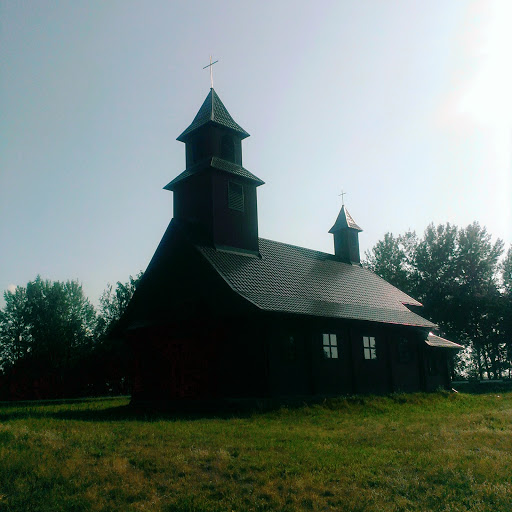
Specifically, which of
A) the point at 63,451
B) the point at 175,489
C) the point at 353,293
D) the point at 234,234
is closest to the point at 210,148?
the point at 234,234

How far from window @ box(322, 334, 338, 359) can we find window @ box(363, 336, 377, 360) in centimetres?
253

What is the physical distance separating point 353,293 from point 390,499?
2081 centimetres

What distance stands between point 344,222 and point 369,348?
11.8 meters

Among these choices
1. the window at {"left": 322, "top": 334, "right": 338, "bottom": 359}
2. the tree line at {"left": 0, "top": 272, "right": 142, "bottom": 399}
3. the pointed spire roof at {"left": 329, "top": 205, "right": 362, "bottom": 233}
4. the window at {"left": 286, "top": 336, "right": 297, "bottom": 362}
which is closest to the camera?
the window at {"left": 286, "top": 336, "right": 297, "bottom": 362}

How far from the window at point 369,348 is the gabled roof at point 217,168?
373 inches

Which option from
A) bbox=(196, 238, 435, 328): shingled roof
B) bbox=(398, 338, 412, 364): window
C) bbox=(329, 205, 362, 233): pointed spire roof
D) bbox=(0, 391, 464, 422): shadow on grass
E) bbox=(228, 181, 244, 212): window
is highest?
bbox=(329, 205, 362, 233): pointed spire roof

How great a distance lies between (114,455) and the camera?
9.82 m

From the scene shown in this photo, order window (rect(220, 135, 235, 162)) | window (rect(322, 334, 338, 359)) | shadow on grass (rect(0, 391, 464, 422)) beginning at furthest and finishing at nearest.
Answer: window (rect(220, 135, 235, 162)) < window (rect(322, 334, 338, 359)) < shadow on grass (rect(0, 391, 464, 422))

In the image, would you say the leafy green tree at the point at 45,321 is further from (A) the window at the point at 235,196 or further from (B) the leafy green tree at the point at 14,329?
(A) the window at the point at 235,196

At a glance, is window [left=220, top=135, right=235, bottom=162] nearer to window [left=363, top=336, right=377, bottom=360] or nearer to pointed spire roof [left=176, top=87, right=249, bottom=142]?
pointed spire roof [left=176, top=87, right=249, bottom=142]

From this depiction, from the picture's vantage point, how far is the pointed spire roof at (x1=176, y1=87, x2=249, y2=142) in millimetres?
25736

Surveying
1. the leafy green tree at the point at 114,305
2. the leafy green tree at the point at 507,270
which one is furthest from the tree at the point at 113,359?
the leafy green tree at the point at 507,270

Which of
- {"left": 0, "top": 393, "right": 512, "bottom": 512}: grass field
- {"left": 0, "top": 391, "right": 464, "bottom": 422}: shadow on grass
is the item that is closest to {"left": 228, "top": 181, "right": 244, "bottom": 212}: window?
{"left": 0, "top": 391, "right": 464, "bottom": 422}: shadow on grass

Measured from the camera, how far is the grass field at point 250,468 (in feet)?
24.9
